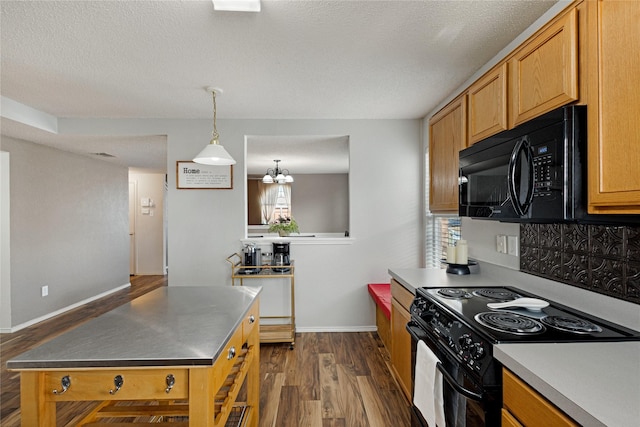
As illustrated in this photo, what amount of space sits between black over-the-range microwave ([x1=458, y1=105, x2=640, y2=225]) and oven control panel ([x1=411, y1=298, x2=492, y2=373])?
516mm

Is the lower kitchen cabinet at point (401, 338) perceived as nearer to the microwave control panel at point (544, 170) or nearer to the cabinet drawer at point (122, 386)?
the microwave control panel at point (544, 170)

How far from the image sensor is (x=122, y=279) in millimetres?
5875

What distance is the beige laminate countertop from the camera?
0.78 m

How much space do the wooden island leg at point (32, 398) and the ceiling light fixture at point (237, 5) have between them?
168 centimetres

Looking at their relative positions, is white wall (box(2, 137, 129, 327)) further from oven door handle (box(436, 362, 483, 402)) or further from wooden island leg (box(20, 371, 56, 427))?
oven door handle (box(436, 362, 483, 402))

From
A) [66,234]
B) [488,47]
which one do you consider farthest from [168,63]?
[66,234]

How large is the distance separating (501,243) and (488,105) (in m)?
0.93

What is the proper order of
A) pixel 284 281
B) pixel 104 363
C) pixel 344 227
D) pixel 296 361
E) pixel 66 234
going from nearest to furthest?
pixel 104 363 → pixel 296 361 → pixel 284 281 → pixel 66 234 → pixel 344 227

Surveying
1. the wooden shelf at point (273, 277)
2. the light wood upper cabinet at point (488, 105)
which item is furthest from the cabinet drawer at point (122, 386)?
the wooden shelf at point (273, 277)

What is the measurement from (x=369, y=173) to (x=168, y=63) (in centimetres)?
218

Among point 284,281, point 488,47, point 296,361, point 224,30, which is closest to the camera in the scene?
point 224,30

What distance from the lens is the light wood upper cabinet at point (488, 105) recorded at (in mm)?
1633

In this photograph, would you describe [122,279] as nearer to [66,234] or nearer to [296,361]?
[66,234]

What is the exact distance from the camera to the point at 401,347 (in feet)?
7.74
